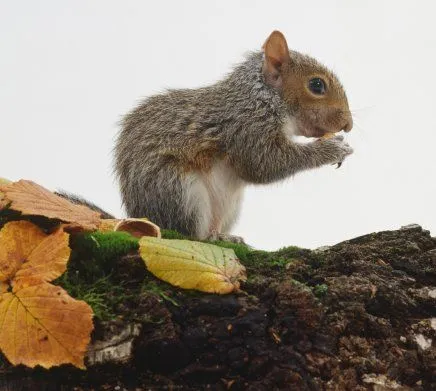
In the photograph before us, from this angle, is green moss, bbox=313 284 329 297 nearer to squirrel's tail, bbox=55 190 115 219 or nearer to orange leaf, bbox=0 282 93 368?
orange leaf, bbox=0 282 93 368

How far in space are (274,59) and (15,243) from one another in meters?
2.13

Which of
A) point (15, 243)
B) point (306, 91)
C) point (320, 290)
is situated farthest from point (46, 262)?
point (306, 91)

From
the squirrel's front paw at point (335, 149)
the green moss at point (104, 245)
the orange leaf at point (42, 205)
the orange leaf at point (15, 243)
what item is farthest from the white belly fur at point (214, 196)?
the orange leaf at point (15, 243)

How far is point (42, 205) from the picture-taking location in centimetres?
196

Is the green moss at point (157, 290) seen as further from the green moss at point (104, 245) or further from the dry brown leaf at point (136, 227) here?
the dry brown leaf at point (136, 227)

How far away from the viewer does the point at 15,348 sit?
153 centimetres

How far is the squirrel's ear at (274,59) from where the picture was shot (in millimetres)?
3482

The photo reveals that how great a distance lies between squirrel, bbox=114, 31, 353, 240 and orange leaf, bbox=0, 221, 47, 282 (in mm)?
1245

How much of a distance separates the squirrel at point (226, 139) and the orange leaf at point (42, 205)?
3.43 feet

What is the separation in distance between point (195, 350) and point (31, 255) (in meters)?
0.56

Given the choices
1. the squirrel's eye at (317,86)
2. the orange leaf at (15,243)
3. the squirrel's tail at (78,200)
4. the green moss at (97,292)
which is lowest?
the green moss at (97,292)

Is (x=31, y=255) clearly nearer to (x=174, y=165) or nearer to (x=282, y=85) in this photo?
(x=174, y=165)

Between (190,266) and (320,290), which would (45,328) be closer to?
(190,266)

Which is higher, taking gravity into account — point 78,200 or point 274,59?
point 274,59
